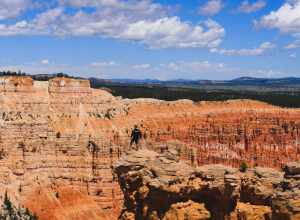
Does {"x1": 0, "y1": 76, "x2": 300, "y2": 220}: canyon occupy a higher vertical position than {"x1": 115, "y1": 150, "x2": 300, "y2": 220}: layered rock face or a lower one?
lower

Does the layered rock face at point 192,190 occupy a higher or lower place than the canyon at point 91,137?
higher

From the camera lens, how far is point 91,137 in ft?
252

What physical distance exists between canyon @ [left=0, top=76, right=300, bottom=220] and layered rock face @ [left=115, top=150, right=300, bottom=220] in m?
27.3

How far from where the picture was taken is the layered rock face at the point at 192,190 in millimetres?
23375

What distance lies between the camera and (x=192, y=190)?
24000mm

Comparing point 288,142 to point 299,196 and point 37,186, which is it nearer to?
point 37,186

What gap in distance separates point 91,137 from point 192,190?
53.5 m

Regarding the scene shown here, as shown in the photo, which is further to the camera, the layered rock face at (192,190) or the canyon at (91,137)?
the canyon at (91,137)

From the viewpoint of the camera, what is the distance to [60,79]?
285ft

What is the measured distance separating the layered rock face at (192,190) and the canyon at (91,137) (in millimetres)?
27280

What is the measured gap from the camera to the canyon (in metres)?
70.8

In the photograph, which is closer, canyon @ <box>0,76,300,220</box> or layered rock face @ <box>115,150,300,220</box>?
layered rock face @ <box>115,150,300,220</box>

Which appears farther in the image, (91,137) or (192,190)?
(91,137)

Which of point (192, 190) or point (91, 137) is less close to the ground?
point (192, 190)
